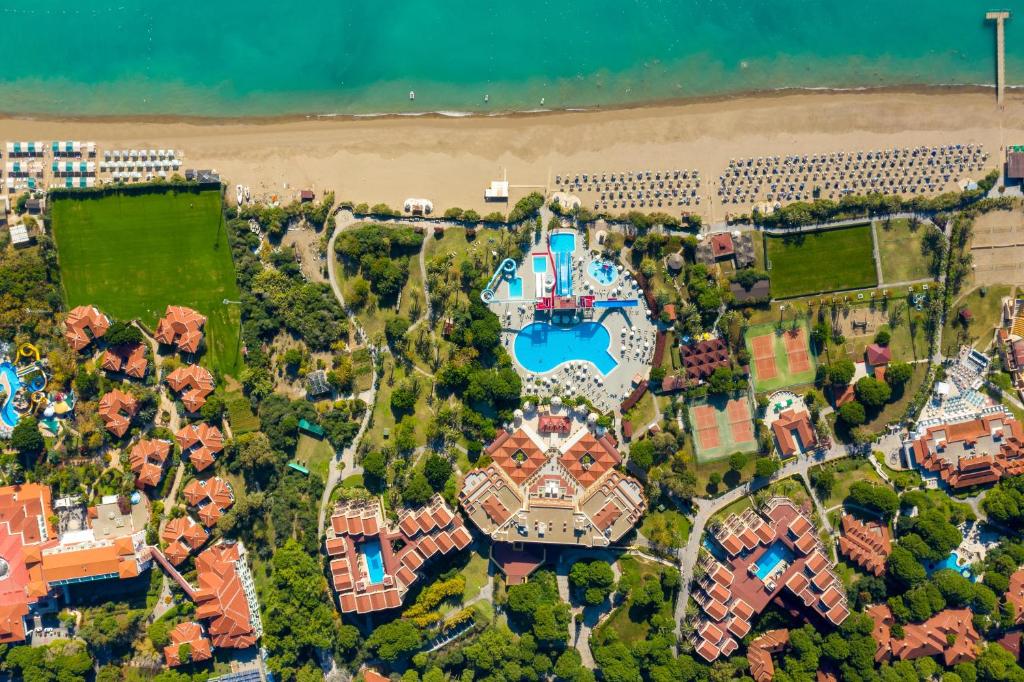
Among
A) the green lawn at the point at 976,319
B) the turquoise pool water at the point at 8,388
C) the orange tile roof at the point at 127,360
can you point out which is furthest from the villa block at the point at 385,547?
the green lawn at the point at 976,319

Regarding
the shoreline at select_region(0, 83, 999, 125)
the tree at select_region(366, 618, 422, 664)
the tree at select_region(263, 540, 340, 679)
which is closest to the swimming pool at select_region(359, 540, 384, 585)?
the tree at select_region(366, 618, 422, 664)

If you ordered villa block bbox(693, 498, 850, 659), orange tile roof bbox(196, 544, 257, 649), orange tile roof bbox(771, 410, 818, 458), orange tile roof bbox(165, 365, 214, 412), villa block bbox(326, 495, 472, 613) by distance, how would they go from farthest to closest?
orange tile roof bbox(165, 365, 214, 412) < orange tile roof bbox(771, 410, 818, 458) < orange tile roof bbox(196, 544, 257, 649) < villa block bbox(326, 495, 472, 613) < villa block bbox(693, 498, 850, 659)

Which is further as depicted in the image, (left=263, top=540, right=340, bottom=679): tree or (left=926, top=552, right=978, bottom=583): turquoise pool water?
(left=926, top=552, right=978, bottom=583): turquoise pool water

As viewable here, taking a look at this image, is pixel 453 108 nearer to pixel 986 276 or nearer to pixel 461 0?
pixel 461 0

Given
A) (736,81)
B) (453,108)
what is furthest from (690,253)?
(453,108)

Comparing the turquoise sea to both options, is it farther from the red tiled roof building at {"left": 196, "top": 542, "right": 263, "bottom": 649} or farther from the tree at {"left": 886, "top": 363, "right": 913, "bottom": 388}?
the red tiled roof building at {"left": 196, "top": 542, "right": 263, "bottom": 649}

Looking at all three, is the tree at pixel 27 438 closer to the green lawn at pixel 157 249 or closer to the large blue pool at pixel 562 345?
the green lawn at pixel 157 249

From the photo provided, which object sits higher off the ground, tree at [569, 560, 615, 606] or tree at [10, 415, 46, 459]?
tree at [10, 415, 46, 459]
